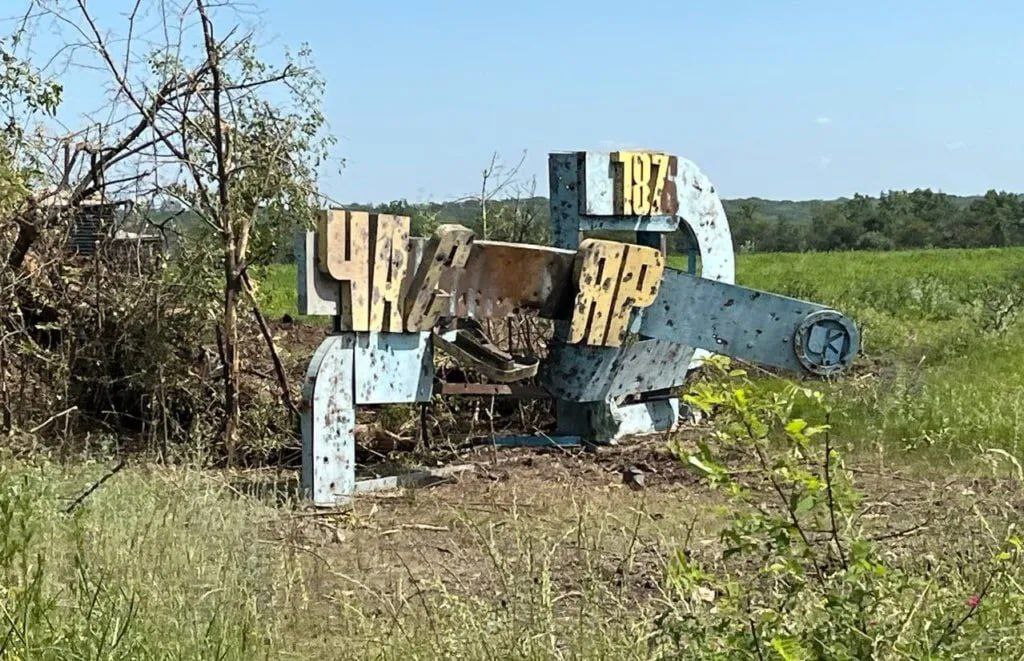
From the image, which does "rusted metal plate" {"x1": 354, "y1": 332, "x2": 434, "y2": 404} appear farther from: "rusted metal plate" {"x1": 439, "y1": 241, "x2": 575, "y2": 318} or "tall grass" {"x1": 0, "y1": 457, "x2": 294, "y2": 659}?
"tall grass" {"x1": 0, "y1": 457, "x2": 294, "y2": 659}

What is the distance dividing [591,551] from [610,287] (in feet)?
10.5

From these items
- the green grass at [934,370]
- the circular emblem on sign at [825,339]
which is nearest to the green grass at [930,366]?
the green grass at [934,370]

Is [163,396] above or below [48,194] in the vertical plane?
below

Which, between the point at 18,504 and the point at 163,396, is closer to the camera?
the point at 18,504

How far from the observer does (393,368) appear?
260 inches

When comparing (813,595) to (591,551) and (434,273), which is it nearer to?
(591,551)

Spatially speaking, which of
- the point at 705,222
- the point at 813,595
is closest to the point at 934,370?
the point at 705,222

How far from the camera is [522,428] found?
8648 mm

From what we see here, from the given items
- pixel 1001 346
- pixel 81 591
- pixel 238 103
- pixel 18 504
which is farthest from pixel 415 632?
pixel 1001 346

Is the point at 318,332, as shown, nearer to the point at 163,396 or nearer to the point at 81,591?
the point at 163,396

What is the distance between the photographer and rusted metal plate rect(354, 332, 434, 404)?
6.48 m

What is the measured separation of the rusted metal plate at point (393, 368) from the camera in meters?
6.48

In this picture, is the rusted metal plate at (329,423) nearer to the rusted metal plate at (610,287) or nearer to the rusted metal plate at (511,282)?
the rusted metal plate at (511,282)

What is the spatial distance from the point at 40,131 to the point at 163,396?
1850 mm
